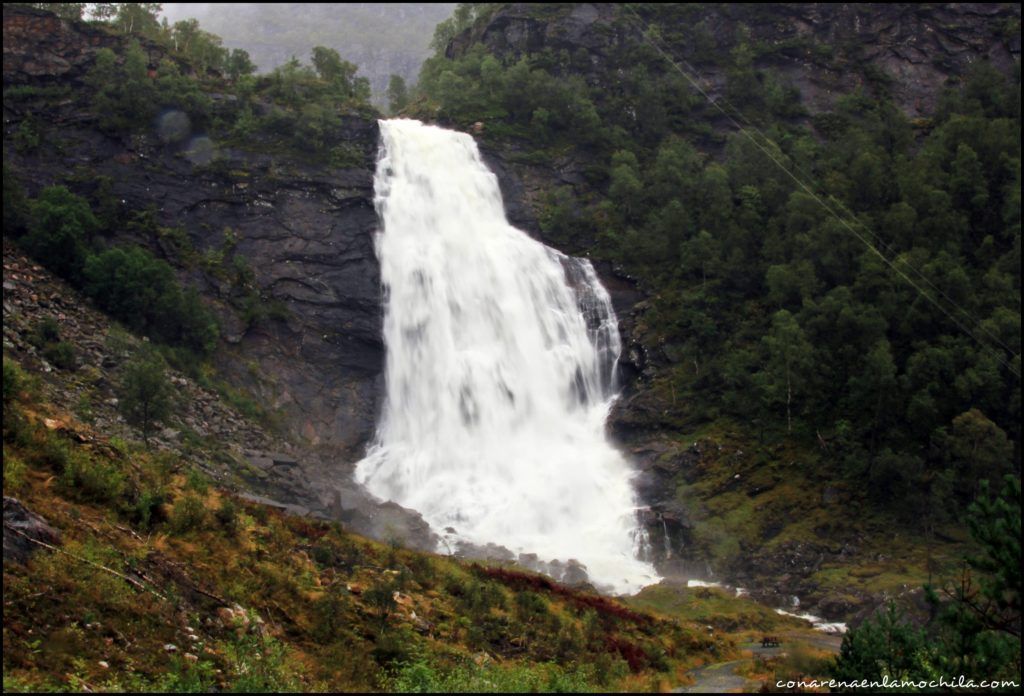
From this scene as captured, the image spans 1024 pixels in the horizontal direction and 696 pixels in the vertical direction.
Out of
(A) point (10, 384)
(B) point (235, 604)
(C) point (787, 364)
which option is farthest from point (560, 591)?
(C) point (787, 364)

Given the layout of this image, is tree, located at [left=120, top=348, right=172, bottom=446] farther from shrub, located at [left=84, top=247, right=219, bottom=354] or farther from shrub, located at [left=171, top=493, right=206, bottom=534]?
shrub, located at [left=171, top=493, right=206, bottom=534]

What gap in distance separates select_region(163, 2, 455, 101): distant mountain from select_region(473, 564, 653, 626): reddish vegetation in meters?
147

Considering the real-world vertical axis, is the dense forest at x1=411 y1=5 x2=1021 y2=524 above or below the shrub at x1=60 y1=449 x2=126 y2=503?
above

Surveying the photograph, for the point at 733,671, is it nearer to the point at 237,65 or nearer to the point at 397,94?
the point at 237,65

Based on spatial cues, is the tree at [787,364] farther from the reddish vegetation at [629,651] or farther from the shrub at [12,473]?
the shrub at [12,473]

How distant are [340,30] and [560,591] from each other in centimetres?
17179

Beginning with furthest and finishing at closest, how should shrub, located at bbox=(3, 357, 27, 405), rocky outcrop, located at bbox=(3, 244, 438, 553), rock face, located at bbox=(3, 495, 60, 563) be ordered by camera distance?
rocky outcrop, located at bbox=(3, 244, 438, 553) → shrub, located at bbox=(3, 357, 27, 405) → rock face, located at bbox=(3, 495, 60, 563)

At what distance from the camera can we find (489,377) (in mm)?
42188

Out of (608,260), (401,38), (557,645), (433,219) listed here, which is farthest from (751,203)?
(401,38)

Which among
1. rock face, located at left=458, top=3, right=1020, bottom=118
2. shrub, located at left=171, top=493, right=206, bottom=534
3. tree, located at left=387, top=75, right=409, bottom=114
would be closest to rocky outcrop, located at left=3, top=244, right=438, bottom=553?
shrub, located at left=171, top=493, right=206, bottom=534

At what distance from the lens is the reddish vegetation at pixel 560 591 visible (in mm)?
21359

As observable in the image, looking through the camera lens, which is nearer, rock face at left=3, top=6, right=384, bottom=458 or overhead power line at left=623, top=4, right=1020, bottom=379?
overhead power line at left=623, top=4, right=1020, bottom=379

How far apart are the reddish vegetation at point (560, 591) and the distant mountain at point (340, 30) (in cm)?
14691

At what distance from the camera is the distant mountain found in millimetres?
164000
